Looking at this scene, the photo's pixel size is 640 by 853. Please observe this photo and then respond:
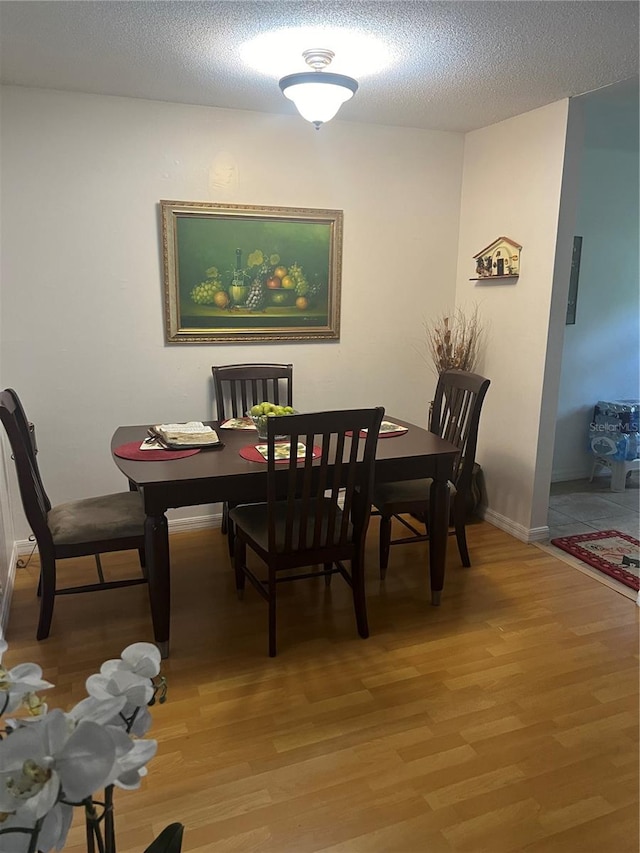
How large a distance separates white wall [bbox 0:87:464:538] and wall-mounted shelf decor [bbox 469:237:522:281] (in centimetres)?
31

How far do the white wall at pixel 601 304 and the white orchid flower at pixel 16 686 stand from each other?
4.34 meters

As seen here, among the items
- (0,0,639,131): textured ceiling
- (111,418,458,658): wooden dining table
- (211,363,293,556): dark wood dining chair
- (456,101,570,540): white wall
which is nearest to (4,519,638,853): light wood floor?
(111,418,458,658): wooden dining table

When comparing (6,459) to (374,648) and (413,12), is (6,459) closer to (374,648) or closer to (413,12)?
(374,648)

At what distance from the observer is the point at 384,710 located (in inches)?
82.9

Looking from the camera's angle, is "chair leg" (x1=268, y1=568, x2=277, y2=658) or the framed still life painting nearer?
"chair leg" (x1=268, y1=568, x2=277, y2=658)

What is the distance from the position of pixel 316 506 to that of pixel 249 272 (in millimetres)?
1615

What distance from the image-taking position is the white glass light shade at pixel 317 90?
240 cm

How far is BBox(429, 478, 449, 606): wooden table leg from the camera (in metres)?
2.70

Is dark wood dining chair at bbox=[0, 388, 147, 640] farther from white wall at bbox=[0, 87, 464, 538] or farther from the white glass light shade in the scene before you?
the white glass light shade

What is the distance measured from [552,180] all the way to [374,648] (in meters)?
2.50

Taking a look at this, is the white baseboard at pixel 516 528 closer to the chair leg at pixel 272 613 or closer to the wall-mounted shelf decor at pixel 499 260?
the wall-mounted shelf decor at pixel 499 260

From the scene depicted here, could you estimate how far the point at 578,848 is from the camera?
1594 millimetres

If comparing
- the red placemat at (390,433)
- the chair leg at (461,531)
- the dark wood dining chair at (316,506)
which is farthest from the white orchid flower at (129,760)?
the chair leg at (461,531)

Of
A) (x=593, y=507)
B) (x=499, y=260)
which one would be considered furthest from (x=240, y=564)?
(x=593, y=507)
